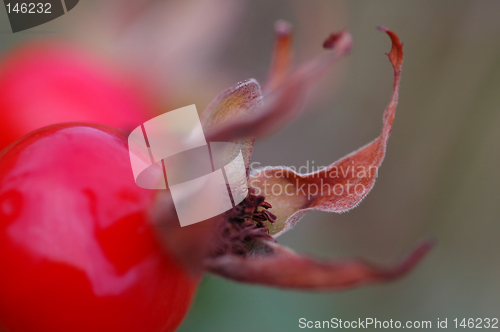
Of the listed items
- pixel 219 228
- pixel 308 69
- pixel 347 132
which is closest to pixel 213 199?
pixel 219 228

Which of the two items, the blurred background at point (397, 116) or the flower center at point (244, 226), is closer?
the flower center at point (244, 226)

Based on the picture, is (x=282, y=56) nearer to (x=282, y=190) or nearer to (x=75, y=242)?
(x=282, y=190)

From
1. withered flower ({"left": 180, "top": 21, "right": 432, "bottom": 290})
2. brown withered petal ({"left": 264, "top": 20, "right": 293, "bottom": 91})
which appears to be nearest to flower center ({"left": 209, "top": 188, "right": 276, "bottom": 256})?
withered flower ({"left": 180, "top": 21, "right": 432, "bottom": 290})

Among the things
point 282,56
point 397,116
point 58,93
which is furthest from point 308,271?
point 397,116

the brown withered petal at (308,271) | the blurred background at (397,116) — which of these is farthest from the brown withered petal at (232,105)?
the blurred background at (397,116)

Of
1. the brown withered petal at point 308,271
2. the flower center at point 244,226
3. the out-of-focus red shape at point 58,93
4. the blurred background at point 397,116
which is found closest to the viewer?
the brown withered petal at point 308,271

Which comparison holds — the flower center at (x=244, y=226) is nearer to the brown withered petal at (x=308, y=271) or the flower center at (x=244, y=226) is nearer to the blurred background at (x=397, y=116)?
the brown withered petal at (x=308, y=271)
